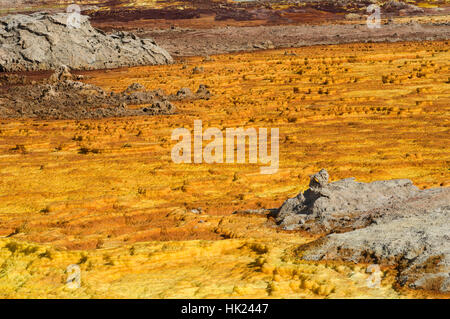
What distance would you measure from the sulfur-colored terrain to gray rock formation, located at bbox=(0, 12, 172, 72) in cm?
526

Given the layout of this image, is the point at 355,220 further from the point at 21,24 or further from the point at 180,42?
the point at 180,42

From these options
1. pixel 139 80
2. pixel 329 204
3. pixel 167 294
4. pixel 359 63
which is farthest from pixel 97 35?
pixel 167 294
